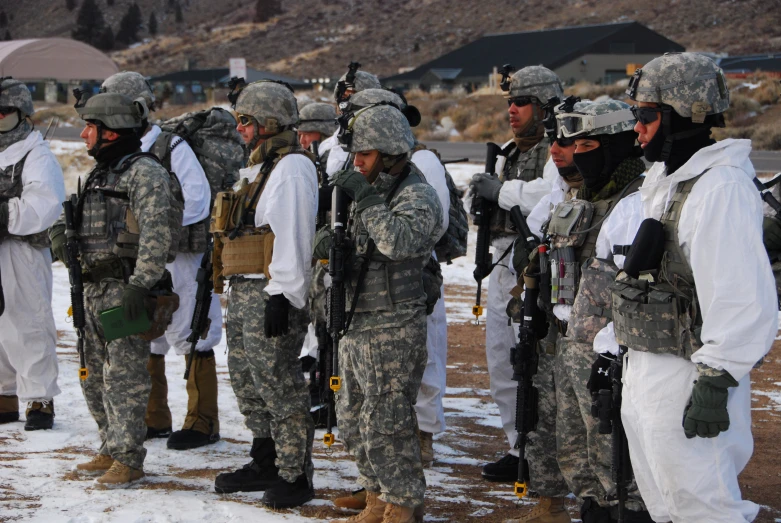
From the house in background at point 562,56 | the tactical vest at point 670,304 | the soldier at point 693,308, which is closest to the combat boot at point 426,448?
the soldier at point 693,308

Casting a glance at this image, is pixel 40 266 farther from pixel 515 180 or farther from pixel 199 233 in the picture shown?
pixel 515 180

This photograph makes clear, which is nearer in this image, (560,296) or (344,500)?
(560,296)

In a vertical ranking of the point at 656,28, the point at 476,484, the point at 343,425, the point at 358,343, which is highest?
the point at 656,28

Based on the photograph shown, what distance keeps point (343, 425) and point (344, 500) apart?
0.56m

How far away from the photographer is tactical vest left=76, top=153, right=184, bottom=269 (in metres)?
6.07

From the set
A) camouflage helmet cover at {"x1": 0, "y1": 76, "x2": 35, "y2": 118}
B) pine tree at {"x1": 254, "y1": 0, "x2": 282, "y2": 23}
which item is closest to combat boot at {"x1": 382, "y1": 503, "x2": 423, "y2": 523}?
camouflage helmet cover at {"x1": 0, "y1": 76, "x2": 35, "y2": 118}

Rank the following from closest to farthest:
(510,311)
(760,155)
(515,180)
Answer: (510,311), (515,180), (760,155)

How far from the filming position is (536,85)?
6.50m

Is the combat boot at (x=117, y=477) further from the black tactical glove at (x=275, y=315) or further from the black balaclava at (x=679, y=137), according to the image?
the black balaclava at (x=679, y=137)

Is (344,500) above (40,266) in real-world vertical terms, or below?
below

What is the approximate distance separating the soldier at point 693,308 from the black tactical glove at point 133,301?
9.58ft

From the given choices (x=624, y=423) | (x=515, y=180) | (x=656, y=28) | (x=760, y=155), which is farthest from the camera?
(x=656, y=28)

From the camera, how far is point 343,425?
213 inches

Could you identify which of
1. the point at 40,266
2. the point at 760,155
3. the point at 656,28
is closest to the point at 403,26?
the point at 656,28
